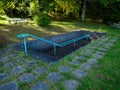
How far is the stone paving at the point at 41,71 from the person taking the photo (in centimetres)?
409

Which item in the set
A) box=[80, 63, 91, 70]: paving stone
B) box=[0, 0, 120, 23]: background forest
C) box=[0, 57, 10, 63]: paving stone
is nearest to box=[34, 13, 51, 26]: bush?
box=[0, 0, 120, 23]: background forest

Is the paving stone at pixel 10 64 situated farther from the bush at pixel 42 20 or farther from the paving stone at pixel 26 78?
the bush at pixel 42 20

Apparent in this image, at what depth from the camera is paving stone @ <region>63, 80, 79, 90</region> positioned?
13.2 ft

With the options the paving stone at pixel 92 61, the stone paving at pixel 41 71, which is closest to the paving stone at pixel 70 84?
the stone paving at pixel 41 71

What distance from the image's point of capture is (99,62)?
569 cm

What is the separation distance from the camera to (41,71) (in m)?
4.78

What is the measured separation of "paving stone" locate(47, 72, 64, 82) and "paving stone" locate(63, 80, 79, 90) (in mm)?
250

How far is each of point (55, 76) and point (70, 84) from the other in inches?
21.5

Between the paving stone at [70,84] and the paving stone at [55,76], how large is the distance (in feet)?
0.82

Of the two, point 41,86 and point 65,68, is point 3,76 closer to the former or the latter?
point 41,86

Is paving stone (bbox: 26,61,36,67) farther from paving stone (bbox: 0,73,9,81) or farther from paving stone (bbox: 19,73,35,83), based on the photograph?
paving stone (bbox: 0,73,9,81)

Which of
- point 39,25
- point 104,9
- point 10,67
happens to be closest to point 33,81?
point 10,67

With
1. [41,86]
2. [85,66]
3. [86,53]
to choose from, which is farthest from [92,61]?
[41,86]

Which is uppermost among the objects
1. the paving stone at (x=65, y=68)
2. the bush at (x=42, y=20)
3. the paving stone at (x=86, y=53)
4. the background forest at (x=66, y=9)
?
the background forest at (x=66, y=9)
